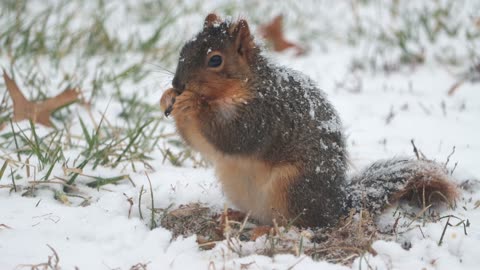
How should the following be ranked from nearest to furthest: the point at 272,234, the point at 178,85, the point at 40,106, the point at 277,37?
the point at 272,234, the point at 178,85, the point at 40,106, the point at 277,37

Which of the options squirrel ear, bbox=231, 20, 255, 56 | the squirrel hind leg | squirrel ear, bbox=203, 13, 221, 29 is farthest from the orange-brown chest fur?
the squirrel hind leg

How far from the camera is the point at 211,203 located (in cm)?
250

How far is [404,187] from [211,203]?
0.74 m

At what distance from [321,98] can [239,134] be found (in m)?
0.36

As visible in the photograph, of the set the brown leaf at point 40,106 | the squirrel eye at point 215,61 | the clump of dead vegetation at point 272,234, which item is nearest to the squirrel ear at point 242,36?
the squirrel eye at point 215,61

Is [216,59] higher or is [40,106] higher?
[216,59]

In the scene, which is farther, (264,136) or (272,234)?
(264,136)

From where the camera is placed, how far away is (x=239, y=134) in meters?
2.21

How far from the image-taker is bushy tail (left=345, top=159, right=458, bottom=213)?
7.59 ft

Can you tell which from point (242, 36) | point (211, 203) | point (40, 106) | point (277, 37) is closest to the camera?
point (242, 36)

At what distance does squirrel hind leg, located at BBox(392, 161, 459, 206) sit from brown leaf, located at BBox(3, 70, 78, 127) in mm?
1648

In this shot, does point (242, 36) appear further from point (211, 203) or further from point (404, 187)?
point (404, 187)

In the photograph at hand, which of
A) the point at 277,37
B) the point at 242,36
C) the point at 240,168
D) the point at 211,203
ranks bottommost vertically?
the point at 211,203

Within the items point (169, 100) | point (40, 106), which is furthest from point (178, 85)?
point (40, 106)
